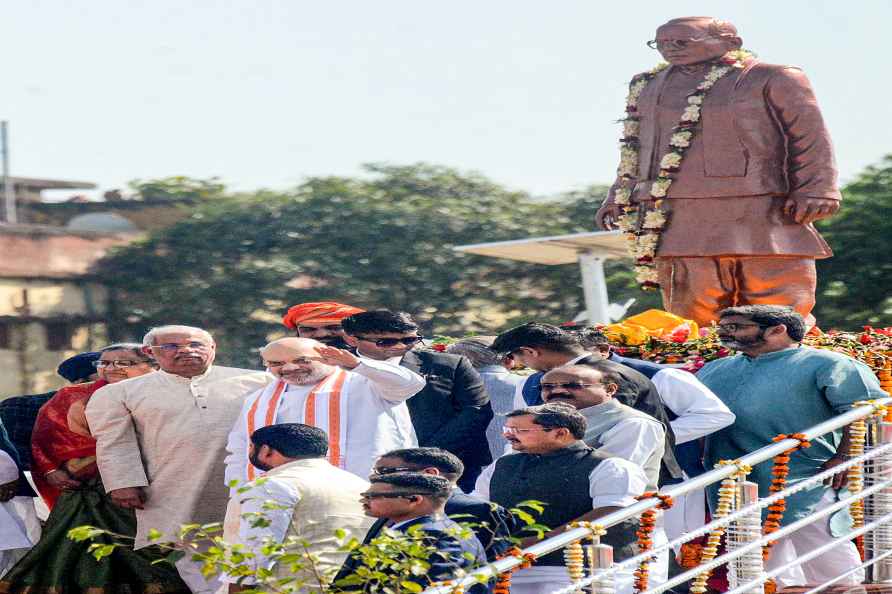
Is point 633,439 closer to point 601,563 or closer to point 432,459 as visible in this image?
point 601,563

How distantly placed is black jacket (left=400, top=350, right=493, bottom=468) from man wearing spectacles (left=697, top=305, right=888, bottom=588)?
1.03 metres

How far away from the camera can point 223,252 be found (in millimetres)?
23250

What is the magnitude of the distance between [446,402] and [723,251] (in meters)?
2.83

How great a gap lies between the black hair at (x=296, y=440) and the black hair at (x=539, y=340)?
1.45m

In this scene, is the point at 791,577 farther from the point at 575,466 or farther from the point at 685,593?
the point at 575,466

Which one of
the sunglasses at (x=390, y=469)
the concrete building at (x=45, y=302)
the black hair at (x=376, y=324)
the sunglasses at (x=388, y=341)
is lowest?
the concrete building at (x=45, y=302)

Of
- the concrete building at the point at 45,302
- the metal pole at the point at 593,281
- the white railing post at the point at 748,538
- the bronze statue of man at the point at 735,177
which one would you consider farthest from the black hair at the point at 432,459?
the concrete building at the point at 45,302

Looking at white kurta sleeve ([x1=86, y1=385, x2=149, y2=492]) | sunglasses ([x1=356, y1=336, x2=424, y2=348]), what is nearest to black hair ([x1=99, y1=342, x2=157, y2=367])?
white kurta sleeve ([x1=86, y1=385, x2=149, y2=492])

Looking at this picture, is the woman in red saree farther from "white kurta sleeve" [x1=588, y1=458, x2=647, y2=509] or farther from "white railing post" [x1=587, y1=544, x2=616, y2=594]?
"white railing post" [x1=587, y1=544, x2=616, y2=594]

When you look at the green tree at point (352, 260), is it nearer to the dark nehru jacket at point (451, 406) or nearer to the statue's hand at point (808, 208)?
the statue's hand at point (808, 208)

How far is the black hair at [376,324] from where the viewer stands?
25.0 ft

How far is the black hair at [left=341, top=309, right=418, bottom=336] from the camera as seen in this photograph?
7633mm

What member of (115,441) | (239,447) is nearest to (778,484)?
(239,447)

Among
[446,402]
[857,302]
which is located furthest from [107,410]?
[857,302]
